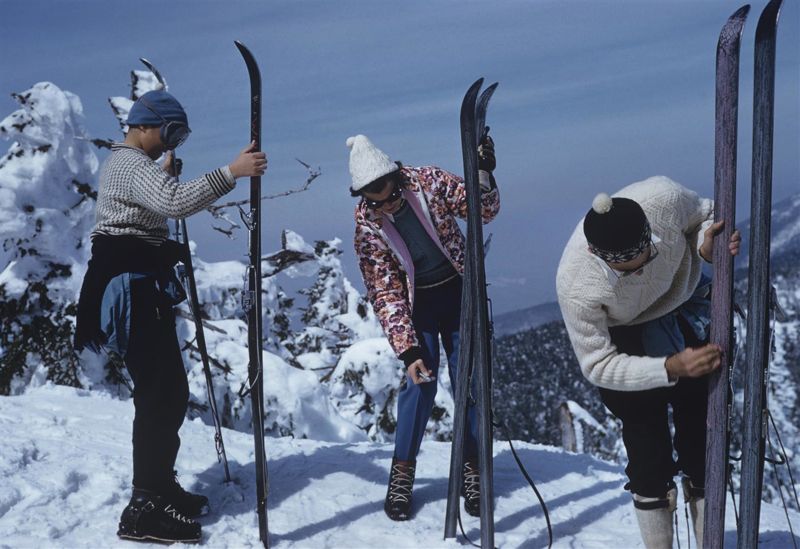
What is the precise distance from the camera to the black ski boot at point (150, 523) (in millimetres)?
3537

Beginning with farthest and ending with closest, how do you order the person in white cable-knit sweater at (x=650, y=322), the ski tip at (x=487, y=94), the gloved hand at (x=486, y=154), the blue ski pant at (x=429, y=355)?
the blue ski pant at (x=429, y=355) → the gloved hand at (x=486, y=154) → the ski tip at (x=487, y=94) → the person in white cable-knit sweater at (x=650, y=322)

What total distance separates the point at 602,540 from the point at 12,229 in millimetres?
7756

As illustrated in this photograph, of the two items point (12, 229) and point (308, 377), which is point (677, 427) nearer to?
point (308, 377)

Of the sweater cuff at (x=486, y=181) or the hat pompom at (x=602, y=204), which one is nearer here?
the hat pompom at (x=602, y=204)

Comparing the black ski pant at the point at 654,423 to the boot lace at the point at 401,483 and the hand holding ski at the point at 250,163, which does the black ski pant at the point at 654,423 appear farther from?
the hand holding ski at the point at 250,163

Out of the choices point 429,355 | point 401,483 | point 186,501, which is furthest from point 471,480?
point 186,501

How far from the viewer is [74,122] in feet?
30.2

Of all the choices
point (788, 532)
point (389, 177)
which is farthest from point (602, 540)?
point (389, 177)

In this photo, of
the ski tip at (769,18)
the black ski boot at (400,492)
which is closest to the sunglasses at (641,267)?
the ski tip at (769,18)

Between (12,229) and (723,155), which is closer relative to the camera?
(723,155)

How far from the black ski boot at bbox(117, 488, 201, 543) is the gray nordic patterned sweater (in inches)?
50.3

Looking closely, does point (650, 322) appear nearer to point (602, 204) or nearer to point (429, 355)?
point (602, 204)

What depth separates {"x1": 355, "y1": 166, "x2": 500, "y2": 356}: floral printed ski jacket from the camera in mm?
3768

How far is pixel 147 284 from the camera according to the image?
3533 mm
